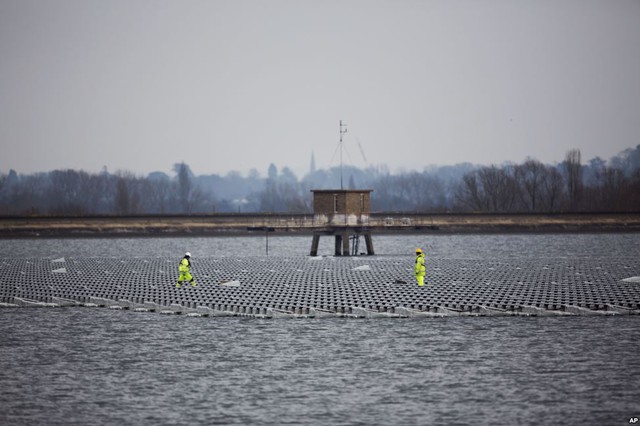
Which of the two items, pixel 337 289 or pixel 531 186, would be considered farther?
pixel 531 186

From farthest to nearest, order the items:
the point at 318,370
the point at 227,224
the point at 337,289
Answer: the point at 227,224
the point at 337,289
the point at 318,370

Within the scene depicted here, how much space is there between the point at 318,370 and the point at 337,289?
22.0 m

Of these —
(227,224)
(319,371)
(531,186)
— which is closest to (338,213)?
(319,371)

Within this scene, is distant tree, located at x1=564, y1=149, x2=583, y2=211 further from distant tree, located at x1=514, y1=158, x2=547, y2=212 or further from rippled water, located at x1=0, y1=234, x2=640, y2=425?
rippled water, located at x1=0, y1=234, x2=640, y2=425

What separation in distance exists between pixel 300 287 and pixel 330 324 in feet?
48.4

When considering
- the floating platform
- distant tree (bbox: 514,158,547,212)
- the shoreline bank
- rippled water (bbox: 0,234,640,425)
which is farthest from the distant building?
distant tree (bbox: 514,158,547,212)

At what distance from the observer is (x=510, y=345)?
35625mm

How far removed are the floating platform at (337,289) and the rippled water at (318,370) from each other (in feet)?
7.37

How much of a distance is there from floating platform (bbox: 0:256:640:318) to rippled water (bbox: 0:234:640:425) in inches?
88.4

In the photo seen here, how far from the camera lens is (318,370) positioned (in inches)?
1260

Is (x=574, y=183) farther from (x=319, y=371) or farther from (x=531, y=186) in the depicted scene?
(x=319, y=371)

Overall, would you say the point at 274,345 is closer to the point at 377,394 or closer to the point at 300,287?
the point at 377,394

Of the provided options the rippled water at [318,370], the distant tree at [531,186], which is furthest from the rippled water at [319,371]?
the distant tree at [531,186]

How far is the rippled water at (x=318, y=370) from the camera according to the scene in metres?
26.1
